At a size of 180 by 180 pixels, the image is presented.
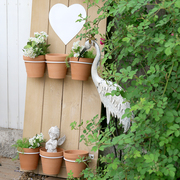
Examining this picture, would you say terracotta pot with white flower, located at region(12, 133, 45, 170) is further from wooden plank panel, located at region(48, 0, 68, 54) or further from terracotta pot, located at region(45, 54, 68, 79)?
wooden plank panel, located at region(48, 0, 68, 54)

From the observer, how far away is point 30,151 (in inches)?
74.1

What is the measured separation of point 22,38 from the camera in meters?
2.27

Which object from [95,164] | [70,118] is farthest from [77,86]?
[95,164]

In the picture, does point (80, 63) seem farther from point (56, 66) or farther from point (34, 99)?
point (34, 99)

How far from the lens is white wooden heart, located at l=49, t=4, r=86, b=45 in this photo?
6.20 ft

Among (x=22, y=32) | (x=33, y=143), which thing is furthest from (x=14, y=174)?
(x=22, y=32)

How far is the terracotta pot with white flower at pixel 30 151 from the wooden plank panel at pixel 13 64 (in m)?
0.52

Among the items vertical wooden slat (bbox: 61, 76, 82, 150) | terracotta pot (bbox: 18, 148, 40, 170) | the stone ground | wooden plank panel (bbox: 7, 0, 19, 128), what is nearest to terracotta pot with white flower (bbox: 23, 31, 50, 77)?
vertical wooden slat (bbox: 61, 76, 82, 150)

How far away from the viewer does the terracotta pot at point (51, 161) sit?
180cm

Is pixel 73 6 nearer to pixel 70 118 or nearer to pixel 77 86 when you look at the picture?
pixel 77 86

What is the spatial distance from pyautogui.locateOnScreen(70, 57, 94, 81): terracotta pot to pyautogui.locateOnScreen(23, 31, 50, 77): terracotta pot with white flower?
0.28 m

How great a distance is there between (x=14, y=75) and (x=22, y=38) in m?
0.39

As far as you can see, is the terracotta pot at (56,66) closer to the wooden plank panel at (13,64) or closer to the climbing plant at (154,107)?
the wooden plank panel at (13,64)

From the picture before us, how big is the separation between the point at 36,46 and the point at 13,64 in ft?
2.02
